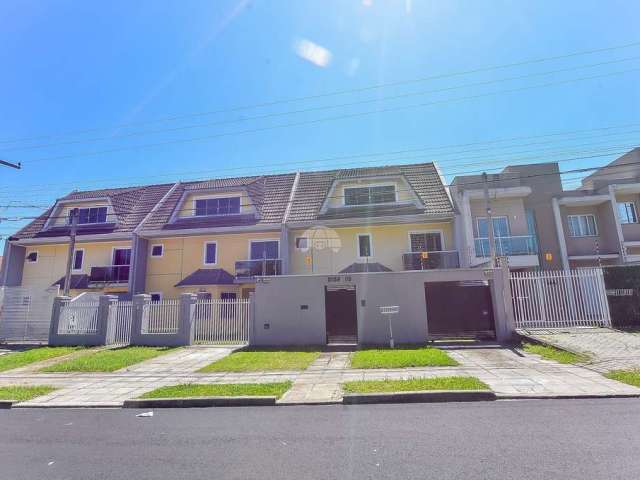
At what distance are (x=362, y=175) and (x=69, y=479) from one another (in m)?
20.6

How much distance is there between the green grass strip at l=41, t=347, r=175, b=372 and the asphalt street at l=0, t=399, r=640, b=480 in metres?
4.72

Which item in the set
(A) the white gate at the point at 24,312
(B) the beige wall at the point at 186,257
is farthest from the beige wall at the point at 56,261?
(A) the white gate at the point at 24,312

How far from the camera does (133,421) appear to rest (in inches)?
236

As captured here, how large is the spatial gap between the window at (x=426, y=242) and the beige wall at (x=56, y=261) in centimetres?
1775

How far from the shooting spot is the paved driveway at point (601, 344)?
8680mm

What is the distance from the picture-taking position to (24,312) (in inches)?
687

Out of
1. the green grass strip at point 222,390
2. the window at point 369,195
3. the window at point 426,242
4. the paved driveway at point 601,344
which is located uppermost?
the window at point 369,195

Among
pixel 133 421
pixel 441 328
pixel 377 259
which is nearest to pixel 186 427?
pixel 133 421

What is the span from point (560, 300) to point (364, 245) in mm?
10447

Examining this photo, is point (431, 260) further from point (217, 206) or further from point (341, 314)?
point (217, 206)

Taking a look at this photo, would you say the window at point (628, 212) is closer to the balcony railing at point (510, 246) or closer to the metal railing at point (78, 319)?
the balcony railing at point (510, 246)

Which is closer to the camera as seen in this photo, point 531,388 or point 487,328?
point 531,388

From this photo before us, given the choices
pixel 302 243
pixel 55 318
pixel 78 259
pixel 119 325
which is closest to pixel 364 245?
pixel 302 243

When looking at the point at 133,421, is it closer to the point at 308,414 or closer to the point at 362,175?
the point at 308,414
